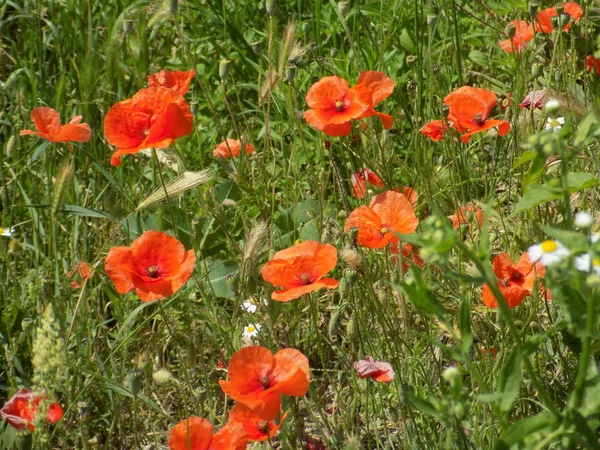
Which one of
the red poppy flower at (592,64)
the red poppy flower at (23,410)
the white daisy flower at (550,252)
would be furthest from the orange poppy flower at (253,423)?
the red poppy flower at (592,64)

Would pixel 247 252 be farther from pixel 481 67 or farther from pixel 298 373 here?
pixel 481 67

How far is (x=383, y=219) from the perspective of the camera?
7.27 feet

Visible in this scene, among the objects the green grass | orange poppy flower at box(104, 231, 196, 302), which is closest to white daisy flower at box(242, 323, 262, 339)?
the green grass

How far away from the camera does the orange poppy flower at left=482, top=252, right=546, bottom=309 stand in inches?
83.5

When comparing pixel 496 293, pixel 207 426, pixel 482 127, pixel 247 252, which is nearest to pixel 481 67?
pixel 482 127

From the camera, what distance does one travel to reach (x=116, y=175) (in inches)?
131

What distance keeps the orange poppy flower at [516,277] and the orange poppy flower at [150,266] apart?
2.24 feet

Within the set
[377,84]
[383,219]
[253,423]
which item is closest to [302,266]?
[383,219]

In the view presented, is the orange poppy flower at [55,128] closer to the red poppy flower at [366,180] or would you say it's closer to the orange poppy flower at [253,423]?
the red poppy flower at [366,180]

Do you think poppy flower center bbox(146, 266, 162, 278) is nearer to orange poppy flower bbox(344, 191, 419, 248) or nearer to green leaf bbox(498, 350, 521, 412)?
orange poppy flower bbox(344, 191, 419, 248)

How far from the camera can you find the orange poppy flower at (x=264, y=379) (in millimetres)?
1796

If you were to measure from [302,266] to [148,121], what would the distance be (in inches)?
21.0

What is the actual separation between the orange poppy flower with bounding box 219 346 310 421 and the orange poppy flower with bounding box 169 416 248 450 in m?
0.10

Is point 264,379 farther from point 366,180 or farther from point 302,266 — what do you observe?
point 366,180
